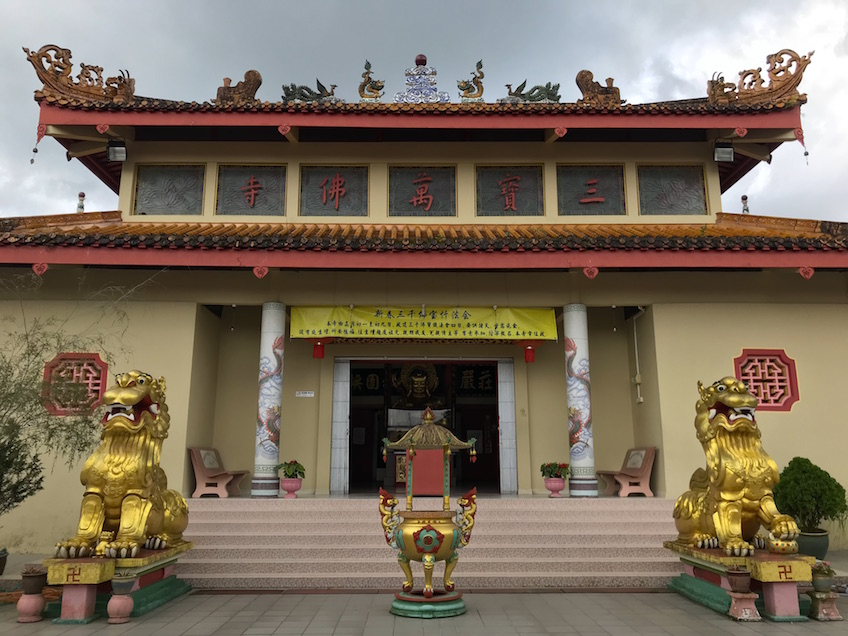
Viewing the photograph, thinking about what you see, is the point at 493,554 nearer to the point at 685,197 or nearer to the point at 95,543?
the point at 95,543

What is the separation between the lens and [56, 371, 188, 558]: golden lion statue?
5.80 m

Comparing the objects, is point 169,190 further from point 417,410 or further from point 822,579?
point 822,579

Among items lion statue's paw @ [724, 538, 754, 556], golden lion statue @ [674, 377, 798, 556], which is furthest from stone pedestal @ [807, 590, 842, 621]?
lion statue's paw @ [724, 538, 754, 556]

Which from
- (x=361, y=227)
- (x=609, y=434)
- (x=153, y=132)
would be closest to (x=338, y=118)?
(x=361, y=227)

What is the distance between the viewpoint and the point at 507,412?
11.0m

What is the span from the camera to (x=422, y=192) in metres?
11.4

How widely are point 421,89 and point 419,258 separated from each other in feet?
15.6

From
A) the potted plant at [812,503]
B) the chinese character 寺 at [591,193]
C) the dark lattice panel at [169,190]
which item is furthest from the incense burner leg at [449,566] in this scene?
the dark lattice panel at [169,190]

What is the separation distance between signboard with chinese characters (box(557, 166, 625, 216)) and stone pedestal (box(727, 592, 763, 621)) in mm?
7256

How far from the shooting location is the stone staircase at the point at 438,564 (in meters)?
6.84

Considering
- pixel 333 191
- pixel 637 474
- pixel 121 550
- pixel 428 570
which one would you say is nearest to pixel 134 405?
pixel 121 550

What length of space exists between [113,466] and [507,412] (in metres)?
6.80

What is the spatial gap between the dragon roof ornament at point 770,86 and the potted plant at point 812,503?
6472mm

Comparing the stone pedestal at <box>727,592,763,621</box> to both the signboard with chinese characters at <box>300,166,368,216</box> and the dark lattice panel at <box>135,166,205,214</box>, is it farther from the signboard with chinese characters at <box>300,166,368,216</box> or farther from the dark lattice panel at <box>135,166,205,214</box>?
the dark lattice panel at <box>135,166,205,214</box>
